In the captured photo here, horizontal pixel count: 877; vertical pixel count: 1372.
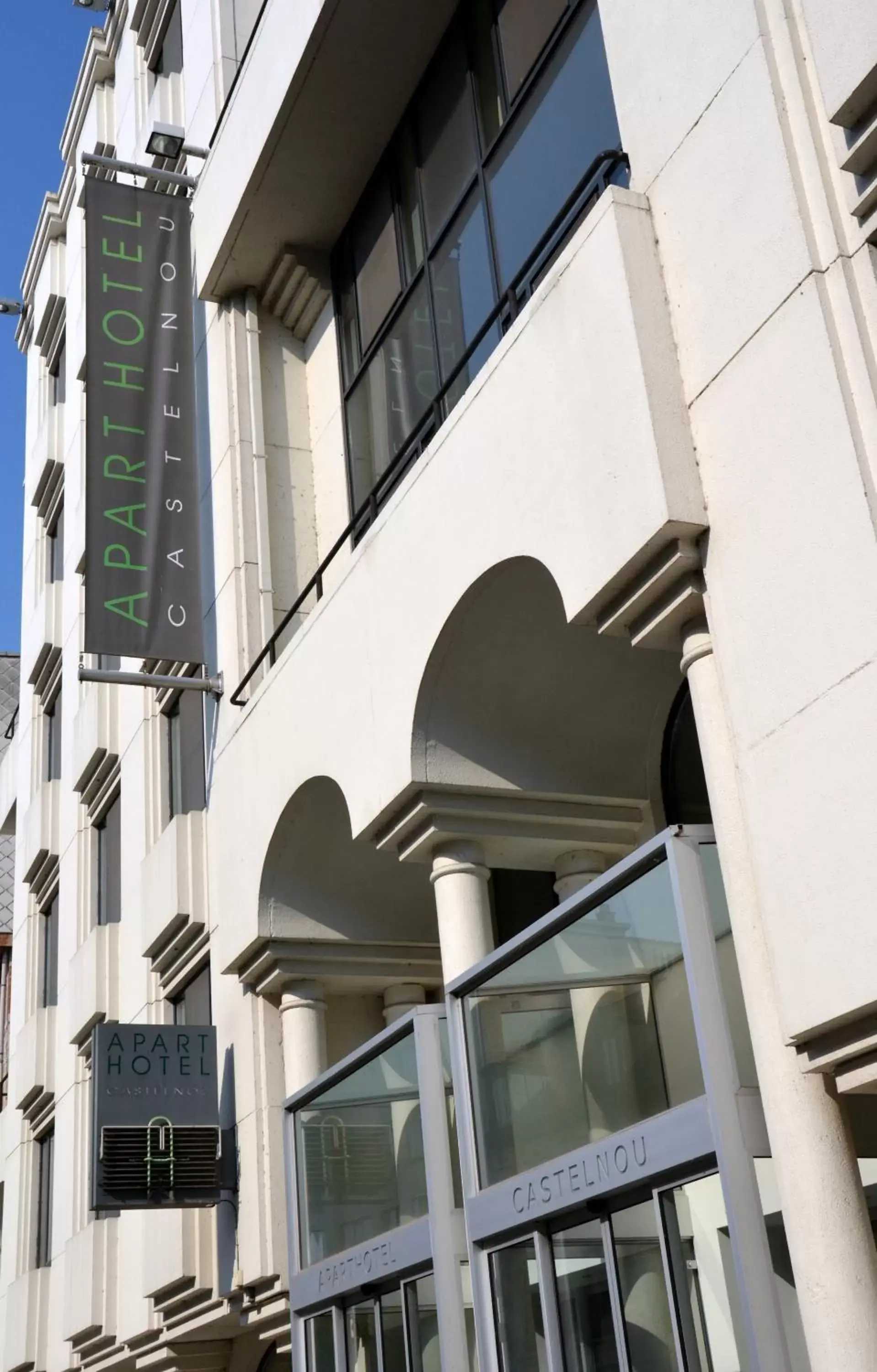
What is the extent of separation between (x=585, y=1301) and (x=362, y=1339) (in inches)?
128

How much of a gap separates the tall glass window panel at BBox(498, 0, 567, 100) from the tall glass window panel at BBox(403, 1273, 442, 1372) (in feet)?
28.0

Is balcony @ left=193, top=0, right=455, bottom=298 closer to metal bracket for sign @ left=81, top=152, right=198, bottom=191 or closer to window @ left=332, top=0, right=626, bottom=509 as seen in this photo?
window @ left=332, top=0, right=626, bottom=509

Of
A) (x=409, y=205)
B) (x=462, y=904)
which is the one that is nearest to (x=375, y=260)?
(x=409, y=205)

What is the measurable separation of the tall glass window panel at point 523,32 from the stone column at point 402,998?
7.53 meters

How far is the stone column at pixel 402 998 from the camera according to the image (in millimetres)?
13875

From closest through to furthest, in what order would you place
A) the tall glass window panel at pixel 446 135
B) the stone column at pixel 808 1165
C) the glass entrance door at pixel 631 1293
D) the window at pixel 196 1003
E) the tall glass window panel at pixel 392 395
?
the stone column at pixel 808 1165 < the glass entrance door at pixel 631 1293 < the tall glass window panel at pixel 446 135 < the tall glass window panel at pixel 392 395 < the window at pixel 196 1003

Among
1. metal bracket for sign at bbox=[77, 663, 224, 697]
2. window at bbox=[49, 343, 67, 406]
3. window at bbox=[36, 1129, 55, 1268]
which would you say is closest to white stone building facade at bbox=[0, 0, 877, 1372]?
metal bracket for sign at bbox=[77, 663, 224, 697]

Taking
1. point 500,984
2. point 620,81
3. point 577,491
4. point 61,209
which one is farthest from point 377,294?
point 61,209

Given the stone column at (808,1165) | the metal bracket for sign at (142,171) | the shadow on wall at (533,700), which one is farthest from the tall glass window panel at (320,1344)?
the metal bracket for sign at (142,171)

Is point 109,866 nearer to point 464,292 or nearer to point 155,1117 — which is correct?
point 155,1117

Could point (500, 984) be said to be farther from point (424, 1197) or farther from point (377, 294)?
point (377, 294)

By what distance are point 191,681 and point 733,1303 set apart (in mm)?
9600

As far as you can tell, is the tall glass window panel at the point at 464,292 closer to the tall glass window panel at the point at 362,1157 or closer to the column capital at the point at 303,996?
the tall glass window panel at the point at 362,1157

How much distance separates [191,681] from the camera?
1536 cm
